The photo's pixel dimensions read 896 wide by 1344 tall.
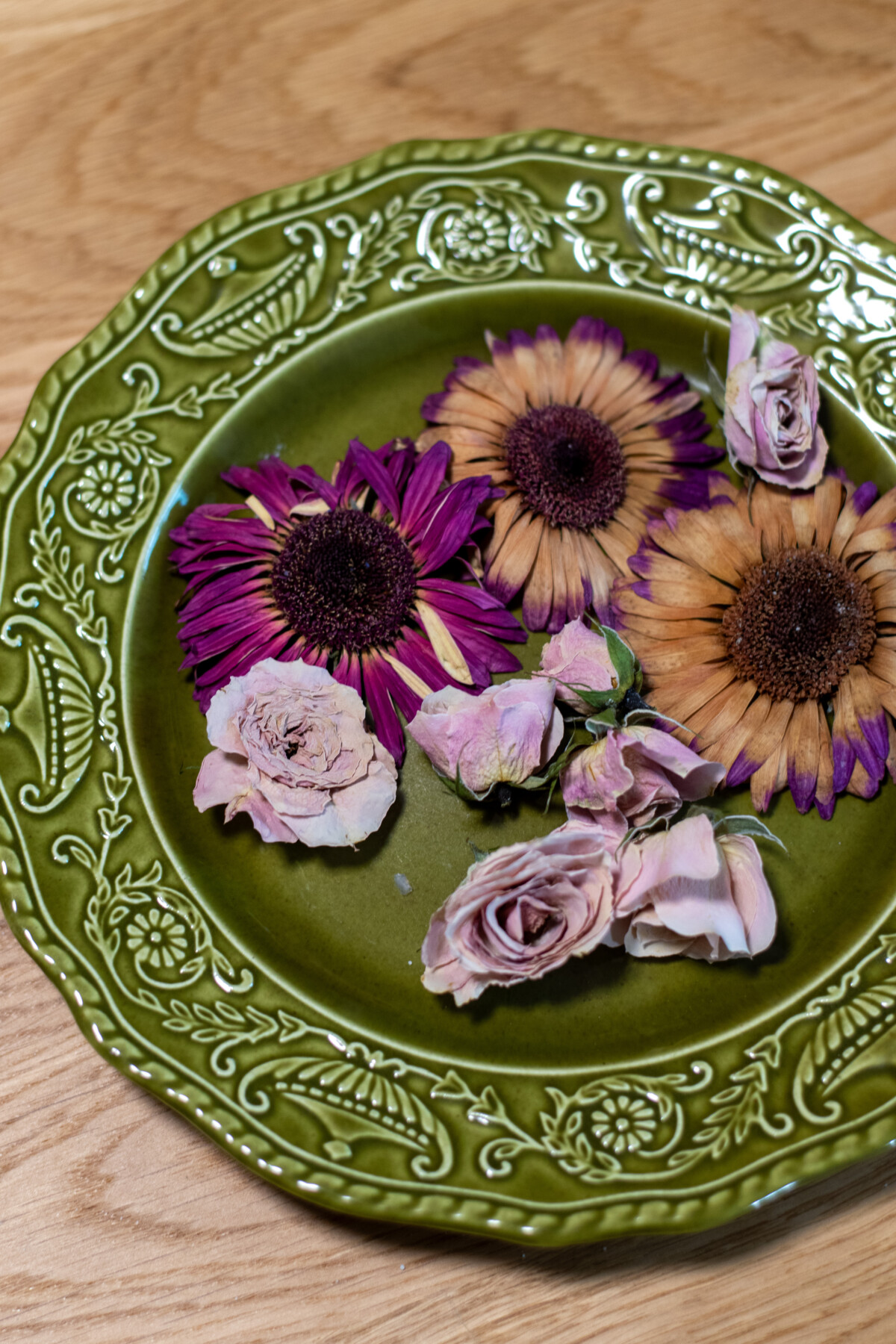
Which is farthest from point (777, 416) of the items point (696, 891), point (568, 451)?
point (696, 891)

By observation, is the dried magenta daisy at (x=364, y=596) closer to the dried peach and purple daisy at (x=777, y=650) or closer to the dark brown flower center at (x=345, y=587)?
the dark brown flower center at (x=345, y=587)

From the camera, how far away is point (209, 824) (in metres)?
0.79

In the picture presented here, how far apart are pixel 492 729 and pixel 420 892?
0.52ft

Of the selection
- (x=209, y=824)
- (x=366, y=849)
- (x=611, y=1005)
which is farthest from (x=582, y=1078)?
(x=209, y=824)

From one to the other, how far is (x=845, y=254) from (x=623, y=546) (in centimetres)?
31

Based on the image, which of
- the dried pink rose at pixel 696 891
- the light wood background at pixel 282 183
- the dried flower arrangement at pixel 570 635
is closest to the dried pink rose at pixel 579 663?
the dried flower arrangement at pixel 570 635

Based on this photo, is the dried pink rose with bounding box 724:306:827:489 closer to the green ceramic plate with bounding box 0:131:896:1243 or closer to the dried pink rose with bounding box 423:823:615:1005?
the green ceramic plate with bounding box 0:131:896:1243

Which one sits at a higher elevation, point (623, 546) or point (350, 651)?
point (623, 546)

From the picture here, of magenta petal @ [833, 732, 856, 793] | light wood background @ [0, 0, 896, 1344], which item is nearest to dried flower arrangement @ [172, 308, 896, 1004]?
magenta petal @ [833, 732, 856, 793]

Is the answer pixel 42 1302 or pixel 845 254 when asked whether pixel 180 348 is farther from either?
pixel 42 1302

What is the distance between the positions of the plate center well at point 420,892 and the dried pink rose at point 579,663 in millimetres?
102

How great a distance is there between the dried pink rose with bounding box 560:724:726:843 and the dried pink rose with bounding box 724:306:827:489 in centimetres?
25

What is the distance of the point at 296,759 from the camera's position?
0.71 meters

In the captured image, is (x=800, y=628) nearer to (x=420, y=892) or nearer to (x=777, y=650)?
(x=777, y=650)
